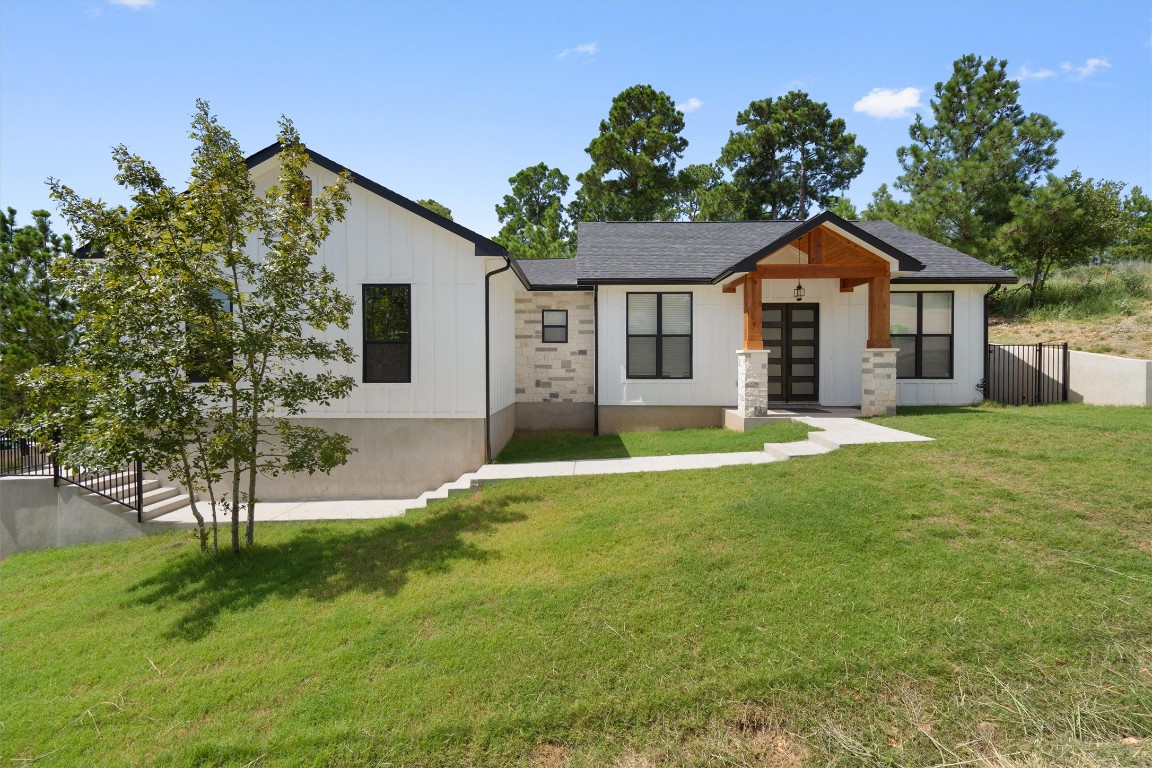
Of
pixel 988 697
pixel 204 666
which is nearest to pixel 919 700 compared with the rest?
pixel 988 697

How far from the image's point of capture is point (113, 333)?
553cm

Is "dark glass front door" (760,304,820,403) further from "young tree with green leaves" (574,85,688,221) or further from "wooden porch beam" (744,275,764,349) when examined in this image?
"young tree with green leaves" (574,85,688,221)

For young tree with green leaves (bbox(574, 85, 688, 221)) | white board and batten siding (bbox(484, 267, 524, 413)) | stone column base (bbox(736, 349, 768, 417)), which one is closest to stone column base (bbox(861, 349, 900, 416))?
stone column base (bbox(736, 349, 768, 417))

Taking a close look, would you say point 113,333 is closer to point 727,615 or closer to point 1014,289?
point 727,615

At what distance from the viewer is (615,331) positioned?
463 inches

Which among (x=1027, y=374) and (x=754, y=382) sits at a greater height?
(x=1027, y=374)

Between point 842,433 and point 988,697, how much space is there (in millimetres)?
5819

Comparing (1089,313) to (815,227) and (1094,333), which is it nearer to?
(1094,333)

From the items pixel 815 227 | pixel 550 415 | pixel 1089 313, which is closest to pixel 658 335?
pixel 550 415

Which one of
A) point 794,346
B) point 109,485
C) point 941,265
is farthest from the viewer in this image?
point 794,346

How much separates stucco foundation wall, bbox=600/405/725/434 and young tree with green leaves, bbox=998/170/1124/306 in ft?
53.3

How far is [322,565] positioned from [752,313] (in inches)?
320

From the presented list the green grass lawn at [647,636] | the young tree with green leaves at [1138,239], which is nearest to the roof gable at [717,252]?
the green grass lawn at [647,636]

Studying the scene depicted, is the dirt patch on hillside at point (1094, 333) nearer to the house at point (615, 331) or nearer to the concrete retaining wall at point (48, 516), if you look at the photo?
the house at point (615, 331)
